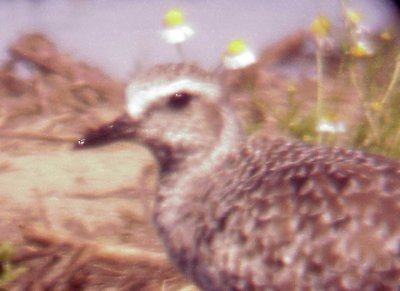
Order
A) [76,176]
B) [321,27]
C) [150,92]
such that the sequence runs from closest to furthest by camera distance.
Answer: [150,92], [321,27], [76,176]

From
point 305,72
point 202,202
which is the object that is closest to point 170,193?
point 202,202

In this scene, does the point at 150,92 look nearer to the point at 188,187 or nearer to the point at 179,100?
the point at 179,100

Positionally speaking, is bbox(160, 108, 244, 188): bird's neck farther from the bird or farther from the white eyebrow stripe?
the white eyebrow stripe

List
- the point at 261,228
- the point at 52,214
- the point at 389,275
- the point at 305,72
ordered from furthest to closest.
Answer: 1. the point at 305,72
2. the point at 52,214
3. the point at 261,228
4. the point at 389,275

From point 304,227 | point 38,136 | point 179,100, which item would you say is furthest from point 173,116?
point 38,136

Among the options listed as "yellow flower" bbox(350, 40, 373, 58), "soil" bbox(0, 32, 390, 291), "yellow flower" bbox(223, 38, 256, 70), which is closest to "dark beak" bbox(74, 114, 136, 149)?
"soil" bbox(0, 32, 390, 291)

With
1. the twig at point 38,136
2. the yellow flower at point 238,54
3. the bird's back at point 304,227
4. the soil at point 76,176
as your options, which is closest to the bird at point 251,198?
the bird's back at point 304,227

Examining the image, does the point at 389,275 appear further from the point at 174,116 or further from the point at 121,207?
the point at 121,207
